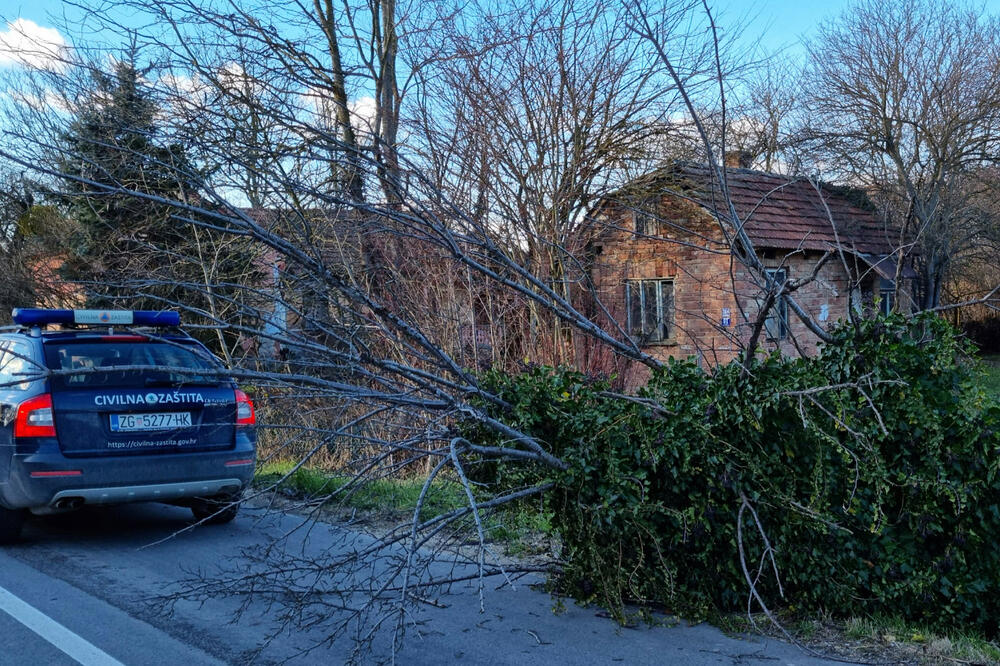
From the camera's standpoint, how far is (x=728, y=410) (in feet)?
15.0

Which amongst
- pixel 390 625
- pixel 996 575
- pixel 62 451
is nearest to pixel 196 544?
pixel 62 451

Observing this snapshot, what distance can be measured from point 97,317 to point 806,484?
5278 mm

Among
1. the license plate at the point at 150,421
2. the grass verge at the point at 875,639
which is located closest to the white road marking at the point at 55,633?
the license plate at the point at 150,421

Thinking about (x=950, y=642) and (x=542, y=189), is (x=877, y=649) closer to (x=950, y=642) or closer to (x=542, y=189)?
(x=950, y=642)

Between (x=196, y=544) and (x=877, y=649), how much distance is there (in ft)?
16.1

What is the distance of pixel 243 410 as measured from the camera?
24.3 feet

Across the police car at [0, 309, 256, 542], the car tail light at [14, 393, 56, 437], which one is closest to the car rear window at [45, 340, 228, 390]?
the police car at [0, 309, 256, 542]

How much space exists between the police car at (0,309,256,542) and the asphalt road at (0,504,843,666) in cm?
53

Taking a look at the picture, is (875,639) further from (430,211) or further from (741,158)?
(741,158)

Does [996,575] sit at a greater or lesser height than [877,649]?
greater

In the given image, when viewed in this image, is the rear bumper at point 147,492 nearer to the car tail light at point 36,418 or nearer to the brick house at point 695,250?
the car tail light at point 36,418

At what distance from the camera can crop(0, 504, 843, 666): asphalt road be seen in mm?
4465

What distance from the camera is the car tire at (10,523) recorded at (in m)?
6.82

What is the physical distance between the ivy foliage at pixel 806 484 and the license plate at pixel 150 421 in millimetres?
3285
